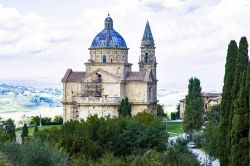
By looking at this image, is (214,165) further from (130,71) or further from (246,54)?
A: (130,71)

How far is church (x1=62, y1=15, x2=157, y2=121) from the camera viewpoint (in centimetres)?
8025

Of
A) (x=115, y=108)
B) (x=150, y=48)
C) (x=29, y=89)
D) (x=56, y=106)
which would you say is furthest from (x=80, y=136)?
(x=29, y=89)

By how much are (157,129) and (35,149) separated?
2213 cm

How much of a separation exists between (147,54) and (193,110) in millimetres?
20158

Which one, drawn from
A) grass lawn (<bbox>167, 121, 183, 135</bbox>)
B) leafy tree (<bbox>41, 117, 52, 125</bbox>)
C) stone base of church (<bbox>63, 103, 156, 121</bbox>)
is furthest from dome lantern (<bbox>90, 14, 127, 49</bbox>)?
leafy tree (<bbox>41, 117, 52, 125</bbox>)

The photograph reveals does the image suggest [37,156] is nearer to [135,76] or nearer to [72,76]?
[135,76]

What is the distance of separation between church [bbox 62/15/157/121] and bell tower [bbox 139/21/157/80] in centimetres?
14

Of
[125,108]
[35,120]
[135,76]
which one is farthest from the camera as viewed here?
[35,120]

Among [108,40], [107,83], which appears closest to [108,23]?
[108,40]

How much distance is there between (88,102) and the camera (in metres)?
80.2

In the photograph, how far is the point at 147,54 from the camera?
87562mm

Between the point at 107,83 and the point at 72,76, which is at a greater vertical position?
the point at 72,76

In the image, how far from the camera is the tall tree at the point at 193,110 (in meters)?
68.6

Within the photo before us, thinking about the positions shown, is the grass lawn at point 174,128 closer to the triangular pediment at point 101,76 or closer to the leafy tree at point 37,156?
the triangular pediment at point 101,76
